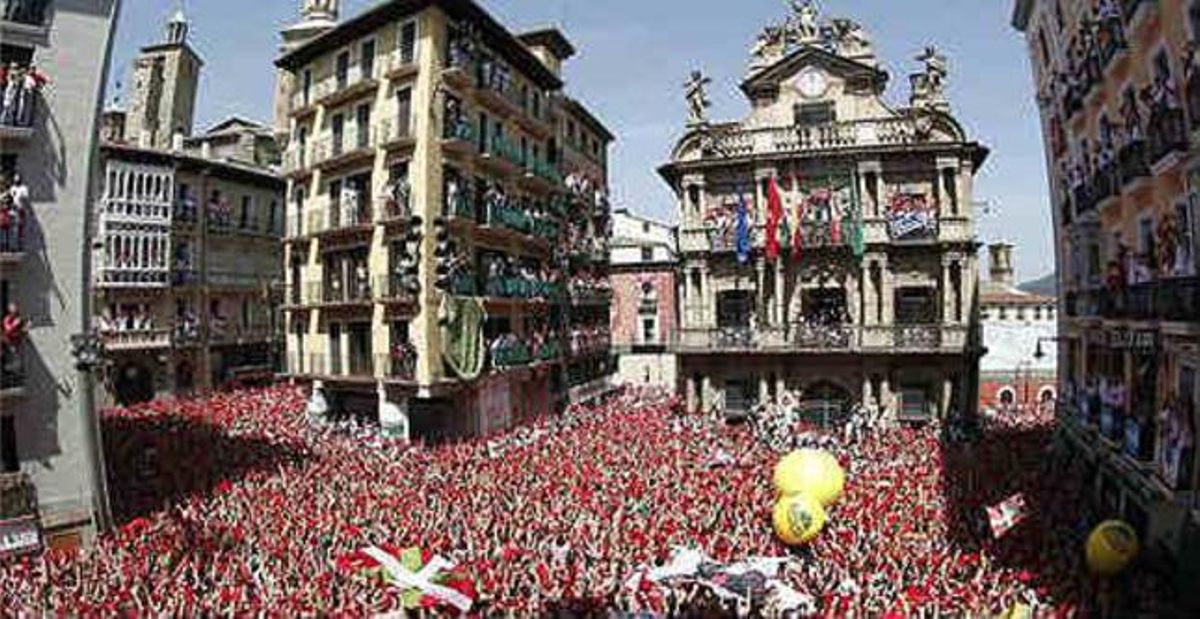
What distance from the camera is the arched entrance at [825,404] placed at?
119 feet

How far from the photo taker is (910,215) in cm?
3453

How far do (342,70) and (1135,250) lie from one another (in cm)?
2807

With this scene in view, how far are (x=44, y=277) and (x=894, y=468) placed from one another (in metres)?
21.9

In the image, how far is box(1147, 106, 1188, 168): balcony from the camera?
15.4 m

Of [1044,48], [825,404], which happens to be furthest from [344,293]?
[1044,48]

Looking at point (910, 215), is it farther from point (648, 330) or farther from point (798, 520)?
point (648, 330)

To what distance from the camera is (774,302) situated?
36.9 meters

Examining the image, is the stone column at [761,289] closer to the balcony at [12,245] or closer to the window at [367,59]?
the window at [367,59]

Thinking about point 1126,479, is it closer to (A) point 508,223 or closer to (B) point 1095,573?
(B) point 1095,573

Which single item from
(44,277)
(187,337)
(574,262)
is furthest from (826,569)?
(187,337)

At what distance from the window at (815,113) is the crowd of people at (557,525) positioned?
13.0 meters

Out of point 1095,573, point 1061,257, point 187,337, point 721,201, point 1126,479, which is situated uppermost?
point 721,201

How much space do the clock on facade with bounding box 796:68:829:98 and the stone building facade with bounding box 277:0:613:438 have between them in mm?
11631

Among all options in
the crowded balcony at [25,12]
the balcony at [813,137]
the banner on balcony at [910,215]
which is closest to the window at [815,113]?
the balcony at [813,137]
